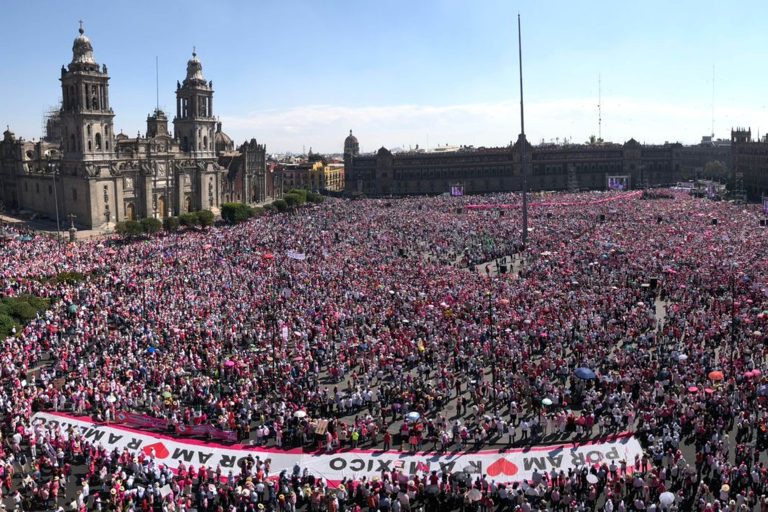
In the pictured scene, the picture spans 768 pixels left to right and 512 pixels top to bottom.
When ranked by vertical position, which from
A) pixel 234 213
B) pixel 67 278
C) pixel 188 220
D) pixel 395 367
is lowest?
pixel 395 367

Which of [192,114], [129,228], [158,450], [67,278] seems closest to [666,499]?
[158,450]

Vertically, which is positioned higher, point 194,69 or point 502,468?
point 194,69

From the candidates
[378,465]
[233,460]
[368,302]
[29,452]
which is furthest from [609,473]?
[368,302]

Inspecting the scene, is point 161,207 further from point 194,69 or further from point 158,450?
point 158,450

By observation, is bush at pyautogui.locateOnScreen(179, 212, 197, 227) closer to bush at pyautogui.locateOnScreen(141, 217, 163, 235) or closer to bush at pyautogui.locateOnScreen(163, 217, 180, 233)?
bush at pyautogui.locateOnScreen(163, 217, 180, 233)

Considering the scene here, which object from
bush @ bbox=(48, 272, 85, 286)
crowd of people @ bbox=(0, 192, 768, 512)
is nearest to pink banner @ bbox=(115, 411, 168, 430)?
crowd of people @ bbox=(0, 192, 768, 512)
